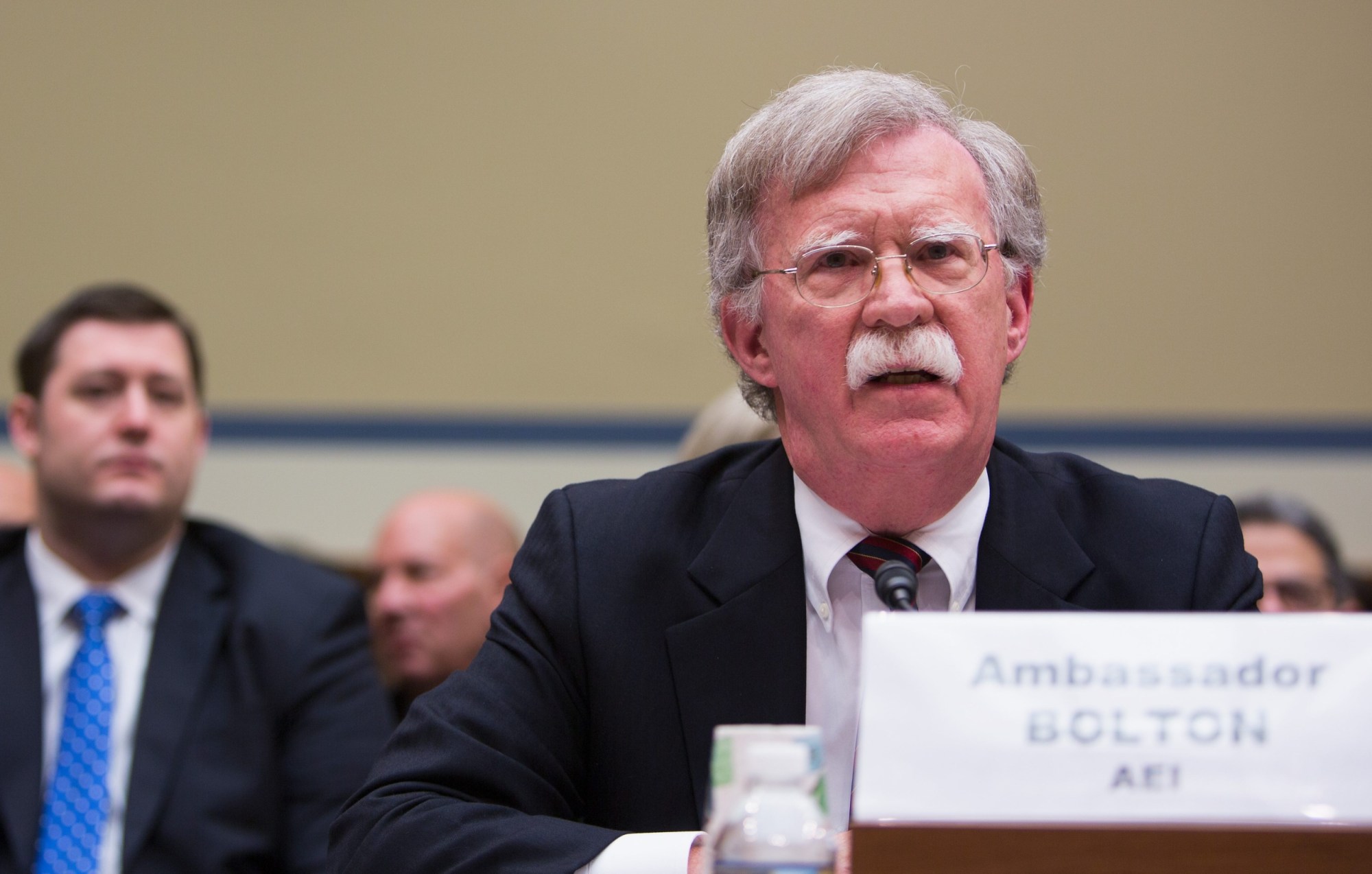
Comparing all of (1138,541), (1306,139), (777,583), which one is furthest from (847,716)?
(1306,139)

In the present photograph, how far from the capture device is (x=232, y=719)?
2.53 m

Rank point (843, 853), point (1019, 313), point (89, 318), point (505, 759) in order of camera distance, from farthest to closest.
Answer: point (89, 318) < point (1019, 313) < point (505, 759) < point (843, 853)

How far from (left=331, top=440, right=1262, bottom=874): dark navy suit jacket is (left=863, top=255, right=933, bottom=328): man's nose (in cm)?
26

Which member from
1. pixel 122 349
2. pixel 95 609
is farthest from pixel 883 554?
pixel 122 349

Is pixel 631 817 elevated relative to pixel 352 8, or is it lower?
lower

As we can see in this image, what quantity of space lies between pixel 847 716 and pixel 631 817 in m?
0.26

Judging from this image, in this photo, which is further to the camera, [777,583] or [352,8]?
[352,8]

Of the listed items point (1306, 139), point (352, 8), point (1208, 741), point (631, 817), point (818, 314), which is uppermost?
point (352, 8)

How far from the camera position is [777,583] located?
5.11ft

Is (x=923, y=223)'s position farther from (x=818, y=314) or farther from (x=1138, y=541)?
(x=1138, y=541)

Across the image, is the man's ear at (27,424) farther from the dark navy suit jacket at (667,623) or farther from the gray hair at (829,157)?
the gray hair at (829,157)

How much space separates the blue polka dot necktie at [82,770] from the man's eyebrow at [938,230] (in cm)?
182

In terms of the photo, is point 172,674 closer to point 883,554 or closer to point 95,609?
point 95,609

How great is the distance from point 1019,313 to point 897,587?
0.63 metres
